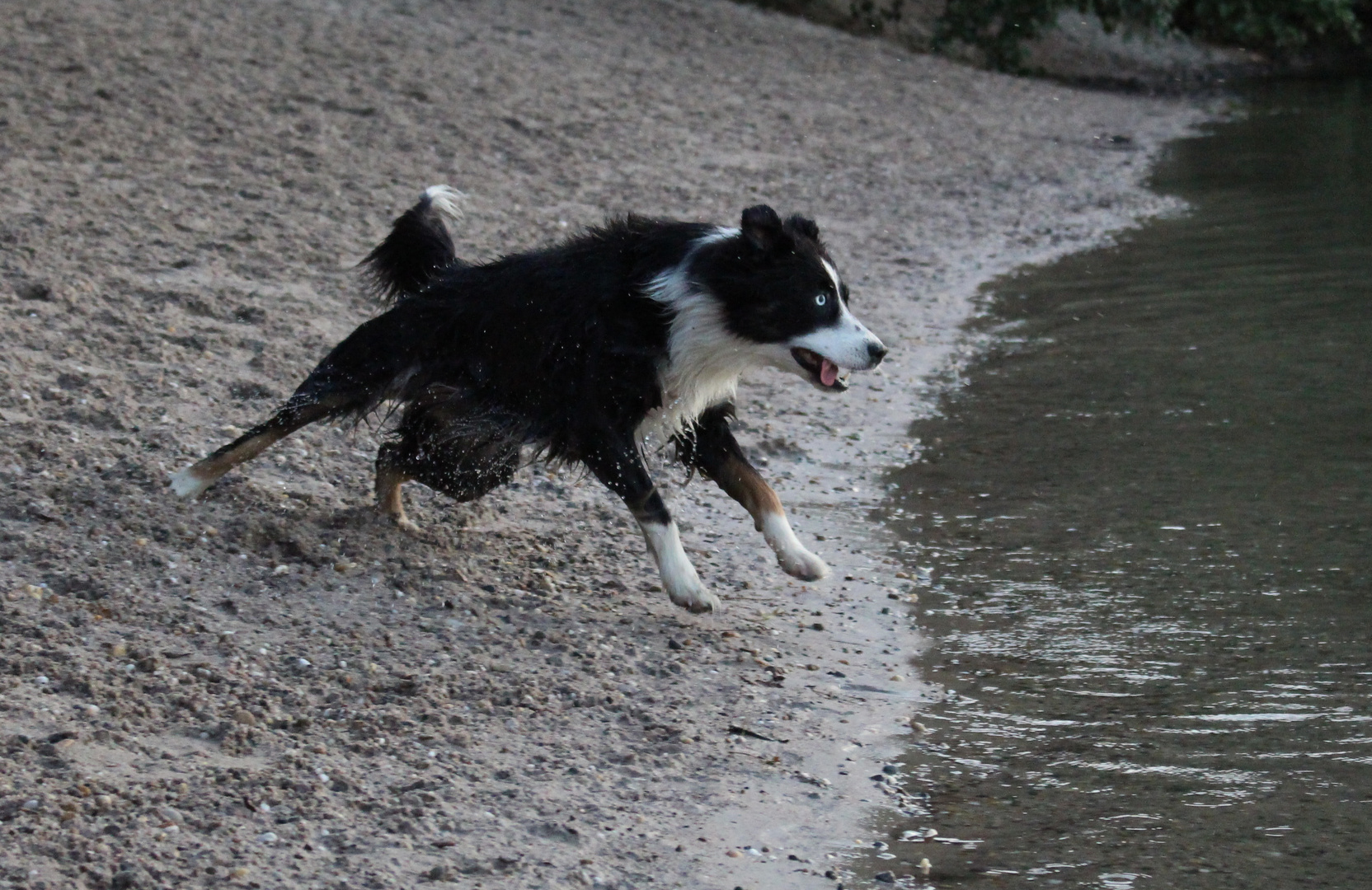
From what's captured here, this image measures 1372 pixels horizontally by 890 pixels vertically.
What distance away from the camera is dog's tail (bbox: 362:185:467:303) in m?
6.21

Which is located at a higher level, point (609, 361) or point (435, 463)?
point (609, 361)

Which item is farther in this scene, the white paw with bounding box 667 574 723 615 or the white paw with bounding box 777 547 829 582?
the white paw with bounding box 777 547 829 582

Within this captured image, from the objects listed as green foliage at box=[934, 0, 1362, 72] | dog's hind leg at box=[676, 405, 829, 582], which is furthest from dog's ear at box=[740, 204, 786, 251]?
green foliage at box=[934, 0, 1362, 72]

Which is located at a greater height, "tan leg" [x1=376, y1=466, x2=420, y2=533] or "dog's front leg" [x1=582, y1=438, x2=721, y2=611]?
"dog's front leg" [x1=582, y1=438, x2=721, y2=611]

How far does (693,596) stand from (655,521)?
29 cm

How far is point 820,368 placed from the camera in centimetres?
577

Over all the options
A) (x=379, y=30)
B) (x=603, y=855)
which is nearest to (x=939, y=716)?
(x=603, y=855)

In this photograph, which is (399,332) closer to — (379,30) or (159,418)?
(159,418)

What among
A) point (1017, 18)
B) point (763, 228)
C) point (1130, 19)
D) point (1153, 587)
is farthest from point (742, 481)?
point (1130, 19)

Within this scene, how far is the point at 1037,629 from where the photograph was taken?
221 inches

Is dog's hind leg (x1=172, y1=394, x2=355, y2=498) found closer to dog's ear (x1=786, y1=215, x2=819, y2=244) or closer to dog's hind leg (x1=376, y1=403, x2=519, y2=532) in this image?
dog's hind leg (x1=376, y1=403, x2=519, y2=532)

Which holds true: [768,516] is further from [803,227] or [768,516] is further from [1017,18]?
[1017,18]

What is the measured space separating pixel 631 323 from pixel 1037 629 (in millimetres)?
1777

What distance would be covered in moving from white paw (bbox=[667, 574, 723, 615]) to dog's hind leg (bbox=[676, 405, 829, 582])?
359 mm
